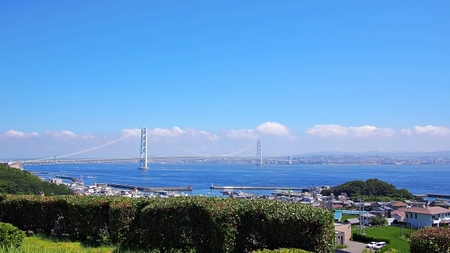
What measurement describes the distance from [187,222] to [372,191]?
4375 cm

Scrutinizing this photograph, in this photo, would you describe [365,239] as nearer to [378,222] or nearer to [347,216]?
[378,222]

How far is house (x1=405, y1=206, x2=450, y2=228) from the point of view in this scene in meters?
18.7

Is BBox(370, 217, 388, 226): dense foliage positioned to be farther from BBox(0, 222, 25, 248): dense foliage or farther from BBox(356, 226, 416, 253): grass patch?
BBox(0, 222, 25, 248): dense foliage

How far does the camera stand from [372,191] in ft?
148

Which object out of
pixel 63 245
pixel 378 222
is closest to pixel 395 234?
pixel 378 222

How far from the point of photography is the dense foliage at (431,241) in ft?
14.0

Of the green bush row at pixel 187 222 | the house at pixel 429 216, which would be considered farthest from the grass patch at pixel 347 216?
the green bush row at pixel 187 222

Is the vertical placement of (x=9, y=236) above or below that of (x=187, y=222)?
below

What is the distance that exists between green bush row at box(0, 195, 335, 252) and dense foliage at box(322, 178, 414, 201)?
38.9 metres

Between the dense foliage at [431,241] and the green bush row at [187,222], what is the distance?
3.06 ft

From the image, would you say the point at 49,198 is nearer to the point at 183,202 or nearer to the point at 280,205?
the point at 183,202

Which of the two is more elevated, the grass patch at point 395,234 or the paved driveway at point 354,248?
the paved driveway at point 354,248

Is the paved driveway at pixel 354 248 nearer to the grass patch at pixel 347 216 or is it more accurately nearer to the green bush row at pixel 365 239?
the green bush row at pixel 365 239

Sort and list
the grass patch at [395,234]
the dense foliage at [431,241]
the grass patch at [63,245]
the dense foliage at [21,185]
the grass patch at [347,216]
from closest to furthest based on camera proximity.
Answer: the dense foliage at [431,241]
the grass patch at [63,245]
the grass patch at [395,234]
the dense foliage at [21,185]
the grass patch at [347,216]
